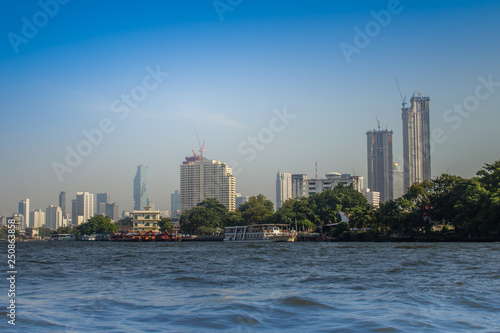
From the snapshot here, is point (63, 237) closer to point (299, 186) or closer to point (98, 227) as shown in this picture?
point (98, 227)

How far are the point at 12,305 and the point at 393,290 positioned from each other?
33.3 feet

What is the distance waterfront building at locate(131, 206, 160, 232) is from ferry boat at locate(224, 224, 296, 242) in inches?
892

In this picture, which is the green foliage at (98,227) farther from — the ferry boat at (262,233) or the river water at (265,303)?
the river water at (265,303)

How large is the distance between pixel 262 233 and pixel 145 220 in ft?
130

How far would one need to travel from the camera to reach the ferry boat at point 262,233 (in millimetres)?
80919

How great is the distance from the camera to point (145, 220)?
A: 11606 centimetres

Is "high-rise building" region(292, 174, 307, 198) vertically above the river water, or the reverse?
"high-rise building" region(292, 174, 307, 198)

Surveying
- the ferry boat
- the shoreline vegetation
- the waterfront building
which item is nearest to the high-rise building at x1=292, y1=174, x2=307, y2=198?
the waterfront building

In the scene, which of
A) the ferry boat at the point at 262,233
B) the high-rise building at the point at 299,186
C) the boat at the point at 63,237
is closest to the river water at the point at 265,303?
the ferry boat at the point at 262,233

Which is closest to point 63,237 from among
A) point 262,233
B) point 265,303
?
point 262,233

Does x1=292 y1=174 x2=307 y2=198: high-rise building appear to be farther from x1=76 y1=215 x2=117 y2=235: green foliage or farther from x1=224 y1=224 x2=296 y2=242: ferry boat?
x1=224 y1=224 x2=296 y2=242: ferry boat

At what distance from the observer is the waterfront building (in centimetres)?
11519

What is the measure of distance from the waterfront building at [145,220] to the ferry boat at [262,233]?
22659 millimetres

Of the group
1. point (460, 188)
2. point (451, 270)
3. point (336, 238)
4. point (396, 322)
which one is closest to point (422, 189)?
point (460, 188)
